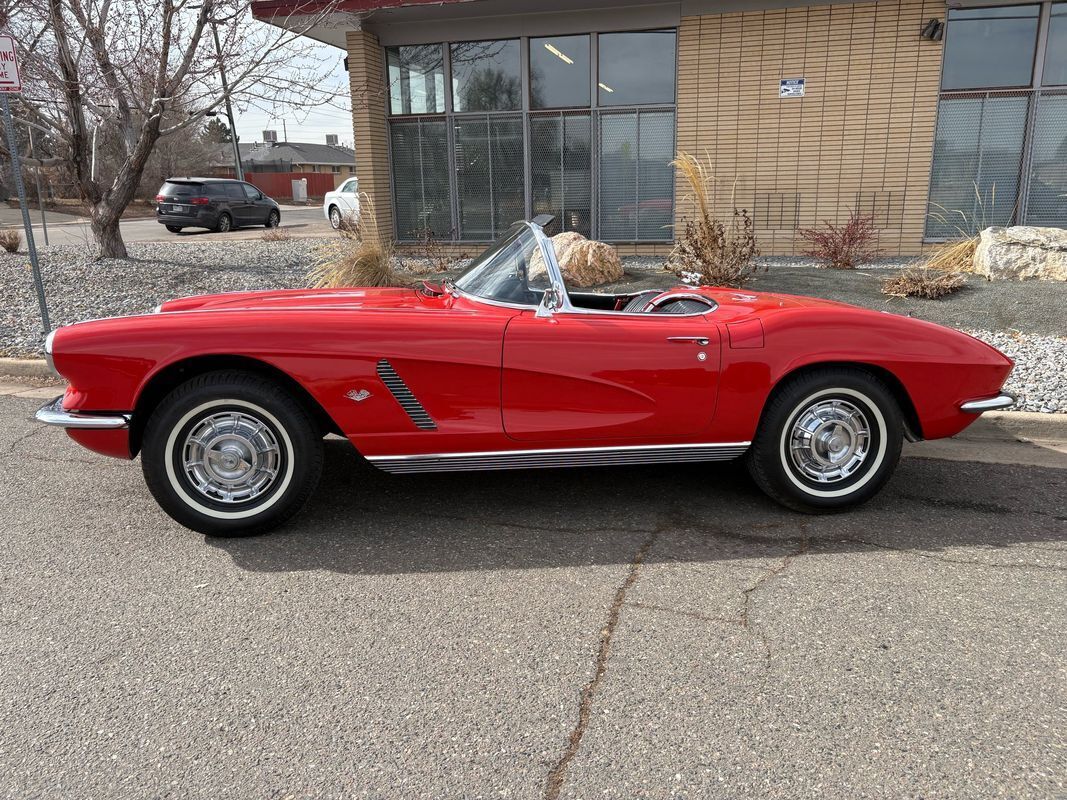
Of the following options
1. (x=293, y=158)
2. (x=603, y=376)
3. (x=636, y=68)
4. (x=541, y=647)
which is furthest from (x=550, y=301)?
(x=293, y=158)

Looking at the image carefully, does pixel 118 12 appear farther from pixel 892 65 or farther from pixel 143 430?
pixel 892 65

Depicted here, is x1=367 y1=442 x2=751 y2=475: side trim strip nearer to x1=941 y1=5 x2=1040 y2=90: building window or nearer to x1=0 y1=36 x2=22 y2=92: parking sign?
x1=0 y1=36 x2=22 y2=92: parking sign

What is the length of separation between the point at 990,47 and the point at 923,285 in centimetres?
539

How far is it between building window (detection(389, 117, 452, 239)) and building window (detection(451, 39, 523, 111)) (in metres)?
0.62

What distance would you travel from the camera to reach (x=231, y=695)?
2.38 metres

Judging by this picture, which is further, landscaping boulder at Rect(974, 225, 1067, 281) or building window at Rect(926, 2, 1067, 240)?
building window at Rect(926, 2, 1067, 240)

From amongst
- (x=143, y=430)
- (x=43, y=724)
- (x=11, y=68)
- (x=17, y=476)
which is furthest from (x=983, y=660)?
(x=11, y=68)

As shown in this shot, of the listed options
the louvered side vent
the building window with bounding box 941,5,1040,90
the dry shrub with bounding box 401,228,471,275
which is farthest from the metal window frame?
the louvered side vent

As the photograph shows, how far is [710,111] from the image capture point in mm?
11953

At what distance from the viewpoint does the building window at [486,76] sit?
12.7m

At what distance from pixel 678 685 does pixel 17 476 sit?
12.7 feet

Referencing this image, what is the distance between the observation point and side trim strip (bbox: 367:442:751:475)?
3471mm

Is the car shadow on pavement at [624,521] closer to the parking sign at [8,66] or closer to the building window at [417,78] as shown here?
the parking sign at [8,66]

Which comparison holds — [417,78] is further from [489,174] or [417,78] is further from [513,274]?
[513,274]
